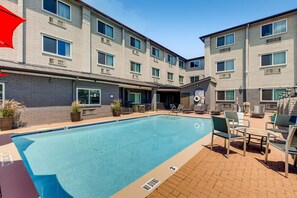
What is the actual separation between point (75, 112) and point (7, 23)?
9.04 meters

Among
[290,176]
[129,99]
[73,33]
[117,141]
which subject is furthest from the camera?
[129,99]

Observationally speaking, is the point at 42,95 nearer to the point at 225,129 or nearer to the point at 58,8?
the point at 58,8

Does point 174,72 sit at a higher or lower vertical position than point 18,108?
higher

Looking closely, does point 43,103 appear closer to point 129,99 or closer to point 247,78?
point 129,99

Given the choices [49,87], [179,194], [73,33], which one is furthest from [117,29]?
[179,194]

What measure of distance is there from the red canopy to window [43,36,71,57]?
32.5 ft

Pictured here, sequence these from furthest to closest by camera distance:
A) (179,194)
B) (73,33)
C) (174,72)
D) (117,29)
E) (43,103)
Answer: (174,72) < (117,29) < (73,33) < (43,103) < (179,194)

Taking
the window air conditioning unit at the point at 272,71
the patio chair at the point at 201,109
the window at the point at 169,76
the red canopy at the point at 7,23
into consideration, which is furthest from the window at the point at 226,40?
the red canopy at the point at 7,23

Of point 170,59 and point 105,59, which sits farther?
point 170,59

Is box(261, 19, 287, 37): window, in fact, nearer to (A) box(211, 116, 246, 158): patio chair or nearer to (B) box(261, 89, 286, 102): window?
→ (B) box(261, 89, 286, 102): window

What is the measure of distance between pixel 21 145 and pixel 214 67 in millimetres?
21093

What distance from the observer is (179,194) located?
2717 mm

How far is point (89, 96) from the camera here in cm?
1259

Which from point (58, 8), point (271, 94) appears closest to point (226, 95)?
point (271, 94)
